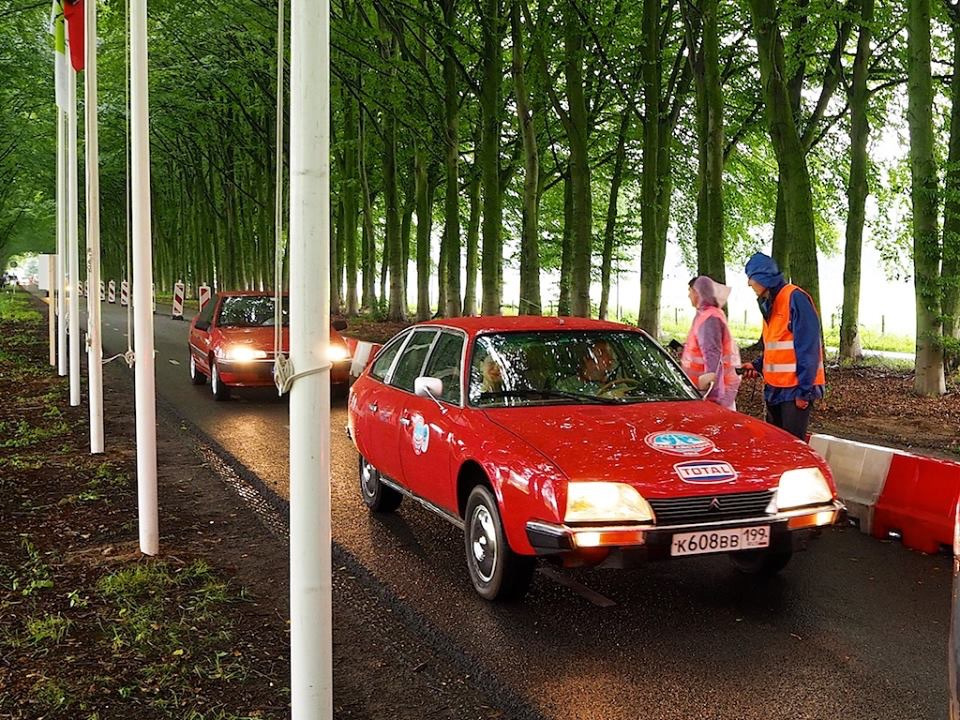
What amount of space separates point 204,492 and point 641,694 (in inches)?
197

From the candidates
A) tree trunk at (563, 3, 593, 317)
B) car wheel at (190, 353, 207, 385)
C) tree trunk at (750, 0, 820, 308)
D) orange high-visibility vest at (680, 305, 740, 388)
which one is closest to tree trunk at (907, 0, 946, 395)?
tree trunk at (750, 0, 820, 308)

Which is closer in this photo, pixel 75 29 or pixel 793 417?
pixel 793 417

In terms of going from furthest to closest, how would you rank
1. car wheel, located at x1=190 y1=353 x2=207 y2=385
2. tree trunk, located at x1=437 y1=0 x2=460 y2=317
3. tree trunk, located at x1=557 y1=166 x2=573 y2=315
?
tree trunk, located at x1=557 y1=166 x2=573 y2=315, tree trunk, located at x1=437 y1=0 x2=460 y2=317, car wheel, located at x1=190 y1=353 x2=207 y2=385

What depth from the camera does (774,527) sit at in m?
5.01

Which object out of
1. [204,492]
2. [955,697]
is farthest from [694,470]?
[204,492]

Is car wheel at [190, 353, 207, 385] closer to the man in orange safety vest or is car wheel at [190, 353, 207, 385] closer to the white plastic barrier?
the man in orange safety vest

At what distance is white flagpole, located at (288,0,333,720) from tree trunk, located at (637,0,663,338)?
1614 cm

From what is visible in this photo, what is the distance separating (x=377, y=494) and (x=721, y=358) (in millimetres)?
2908

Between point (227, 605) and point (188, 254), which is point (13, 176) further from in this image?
point (227, 605)

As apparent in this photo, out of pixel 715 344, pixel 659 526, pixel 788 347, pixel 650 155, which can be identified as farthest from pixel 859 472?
pixel 650 155

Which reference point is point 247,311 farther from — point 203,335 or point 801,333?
point 801,333

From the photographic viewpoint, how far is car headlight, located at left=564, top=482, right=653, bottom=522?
189 inches

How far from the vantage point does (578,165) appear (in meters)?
19.3

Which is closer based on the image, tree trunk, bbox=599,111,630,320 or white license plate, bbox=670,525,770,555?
white license plate, bbox=670,525,770,555
